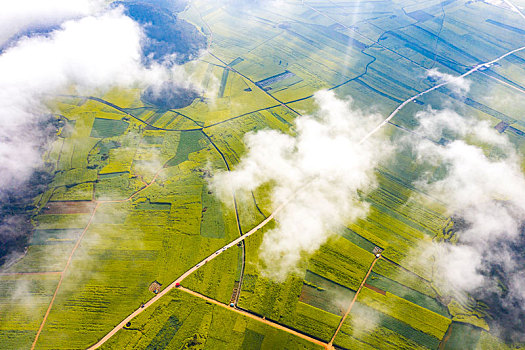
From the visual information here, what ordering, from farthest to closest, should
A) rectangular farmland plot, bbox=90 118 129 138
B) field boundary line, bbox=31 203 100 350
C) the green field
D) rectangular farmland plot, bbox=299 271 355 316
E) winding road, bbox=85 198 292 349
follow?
rectangular farmland plot, bbox=90 118 129 138 → rectangular farmland plot, bbox=299 271 355 316 → the green field → winding road, bbox=85 198 292 349 → field boundary line, bbox=31 203 100 350

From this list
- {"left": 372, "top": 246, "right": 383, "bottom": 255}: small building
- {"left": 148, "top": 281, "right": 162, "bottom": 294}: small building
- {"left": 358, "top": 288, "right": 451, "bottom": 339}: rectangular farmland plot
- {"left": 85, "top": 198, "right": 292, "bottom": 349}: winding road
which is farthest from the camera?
{"left": 372, "top": 246, "right": 383, "bottom": 255}: small building

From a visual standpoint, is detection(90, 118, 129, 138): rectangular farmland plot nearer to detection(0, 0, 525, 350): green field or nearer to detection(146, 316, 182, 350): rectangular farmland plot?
detection(0, 0, 525, 350): green field

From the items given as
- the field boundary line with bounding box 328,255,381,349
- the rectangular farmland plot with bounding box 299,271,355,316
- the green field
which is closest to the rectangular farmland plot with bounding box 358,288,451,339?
the green field

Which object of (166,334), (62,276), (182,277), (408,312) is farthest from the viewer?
(182,277)

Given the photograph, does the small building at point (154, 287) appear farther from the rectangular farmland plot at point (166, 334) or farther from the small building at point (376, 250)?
the small building at point (376, 250)

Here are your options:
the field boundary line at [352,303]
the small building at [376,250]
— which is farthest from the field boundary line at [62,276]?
the small building at [376,250]

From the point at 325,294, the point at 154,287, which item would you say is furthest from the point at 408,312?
the point at 154,287

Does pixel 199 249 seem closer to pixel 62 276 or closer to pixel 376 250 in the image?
pixel 62 276

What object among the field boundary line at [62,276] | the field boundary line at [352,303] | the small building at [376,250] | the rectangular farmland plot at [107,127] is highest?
the rectangular farmland plot at [107,127]

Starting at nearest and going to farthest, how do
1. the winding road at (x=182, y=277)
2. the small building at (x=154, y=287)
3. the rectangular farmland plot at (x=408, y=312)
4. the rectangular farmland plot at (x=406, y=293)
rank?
the winding road at (x=182, y=277) → the rectangular farmland plot at (x=408, y=312) → the rectangular farmland plot at (x=406, y=293) → the small building at (x=154, y=287)

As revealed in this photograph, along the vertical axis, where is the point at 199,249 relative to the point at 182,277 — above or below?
above
